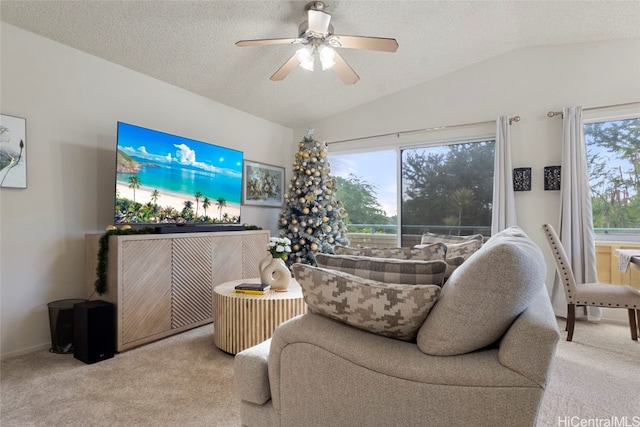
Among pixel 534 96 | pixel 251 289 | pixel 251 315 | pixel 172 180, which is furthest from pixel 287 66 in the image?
pixel 534 96

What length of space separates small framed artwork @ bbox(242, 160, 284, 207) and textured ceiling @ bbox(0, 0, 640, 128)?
3.16 ft

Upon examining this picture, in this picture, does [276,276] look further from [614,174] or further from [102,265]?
[614,174]

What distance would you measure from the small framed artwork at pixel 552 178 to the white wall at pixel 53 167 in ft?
14.0

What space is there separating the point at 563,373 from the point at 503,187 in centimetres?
208

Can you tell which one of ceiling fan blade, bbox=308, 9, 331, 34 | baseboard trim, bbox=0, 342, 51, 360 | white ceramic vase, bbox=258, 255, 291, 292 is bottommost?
baseboard trim, bbox=0, 342, 51, 360

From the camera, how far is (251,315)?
239 centimetres

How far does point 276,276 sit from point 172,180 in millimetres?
1505

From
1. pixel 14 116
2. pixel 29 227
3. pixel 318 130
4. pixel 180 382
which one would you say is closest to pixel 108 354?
pixel 180 382

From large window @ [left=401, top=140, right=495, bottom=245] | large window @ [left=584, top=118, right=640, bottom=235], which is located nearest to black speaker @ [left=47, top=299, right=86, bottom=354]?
large window @ [left=401, top=140, right=495, bottom=245]

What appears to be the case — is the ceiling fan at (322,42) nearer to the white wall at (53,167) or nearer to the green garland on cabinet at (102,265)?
the white wall at (53,167)

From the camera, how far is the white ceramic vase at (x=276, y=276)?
8.70 ft

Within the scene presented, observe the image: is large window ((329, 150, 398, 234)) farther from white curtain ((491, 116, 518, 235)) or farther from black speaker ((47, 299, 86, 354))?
black speaker ((47, 299, 86, 354))

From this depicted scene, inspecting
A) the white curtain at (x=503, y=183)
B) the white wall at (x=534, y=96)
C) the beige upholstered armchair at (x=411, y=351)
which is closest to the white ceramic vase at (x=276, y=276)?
the beige upholstered armchair at (x=411, y=351)

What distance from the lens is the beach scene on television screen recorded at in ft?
9.51
